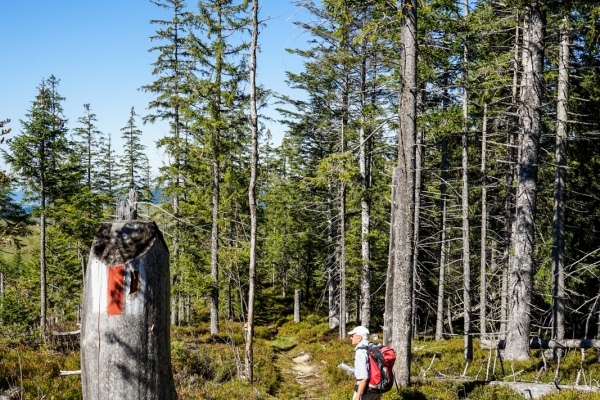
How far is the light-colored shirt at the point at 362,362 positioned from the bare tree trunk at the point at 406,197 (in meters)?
2.30

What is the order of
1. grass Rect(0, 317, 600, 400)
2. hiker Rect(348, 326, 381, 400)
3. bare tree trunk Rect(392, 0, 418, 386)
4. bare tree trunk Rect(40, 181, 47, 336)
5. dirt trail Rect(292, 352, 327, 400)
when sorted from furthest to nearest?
bare tree trunk Rect(40, 181, 47, 336)
dirt trail Rect(292, 352, 327, 400)
bare tree trunk Rect(392, 0, 418, 386)
grass Rect(0, 317, 600, 400)
hiker Rect(348, 326, 381, 400)

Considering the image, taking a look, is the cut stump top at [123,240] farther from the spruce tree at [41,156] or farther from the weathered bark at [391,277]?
the spruce tree at [41,156]

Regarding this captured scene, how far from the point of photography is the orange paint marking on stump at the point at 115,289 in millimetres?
1656

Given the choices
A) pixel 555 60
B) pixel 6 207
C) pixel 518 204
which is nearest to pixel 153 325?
pixel 518 204

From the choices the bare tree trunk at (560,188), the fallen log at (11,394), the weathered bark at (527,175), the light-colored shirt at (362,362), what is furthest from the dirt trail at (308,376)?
the bare tree trunk at (560,188)

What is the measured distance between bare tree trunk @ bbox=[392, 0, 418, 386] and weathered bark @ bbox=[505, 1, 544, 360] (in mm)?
4853

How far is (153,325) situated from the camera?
168 cm

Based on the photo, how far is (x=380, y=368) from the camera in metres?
5.78

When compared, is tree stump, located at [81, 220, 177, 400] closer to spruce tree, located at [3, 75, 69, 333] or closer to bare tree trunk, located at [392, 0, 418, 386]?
bare tree trunk, located at [392, 0, 418, 386]

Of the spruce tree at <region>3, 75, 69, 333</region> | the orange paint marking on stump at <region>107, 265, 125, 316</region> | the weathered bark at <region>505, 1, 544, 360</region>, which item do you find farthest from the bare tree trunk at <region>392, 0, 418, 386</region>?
the spruce tree at <region>3, 75, 69, 333</region>

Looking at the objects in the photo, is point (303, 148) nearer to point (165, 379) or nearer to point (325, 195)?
point (325, 195)

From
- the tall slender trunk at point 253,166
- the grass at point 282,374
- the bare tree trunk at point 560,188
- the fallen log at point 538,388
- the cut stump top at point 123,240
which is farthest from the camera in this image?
the bare tree trunk at point 560,188

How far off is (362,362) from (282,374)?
9.25 m

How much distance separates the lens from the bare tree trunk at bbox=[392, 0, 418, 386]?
25.9ft
